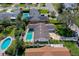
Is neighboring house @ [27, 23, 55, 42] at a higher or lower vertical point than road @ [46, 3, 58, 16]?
lower

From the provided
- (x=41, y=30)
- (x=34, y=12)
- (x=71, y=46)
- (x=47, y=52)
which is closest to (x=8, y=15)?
(x=34, y=12)

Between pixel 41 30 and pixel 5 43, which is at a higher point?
pixel 41 30

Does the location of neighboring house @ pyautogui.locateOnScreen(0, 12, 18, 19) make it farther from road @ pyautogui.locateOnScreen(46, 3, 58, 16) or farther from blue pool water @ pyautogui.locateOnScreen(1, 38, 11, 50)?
road @ pyautogui.locateOnScreen(46, 3, 58, 16)

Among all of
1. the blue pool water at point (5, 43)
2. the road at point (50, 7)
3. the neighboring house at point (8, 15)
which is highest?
the road at point (50, 7)

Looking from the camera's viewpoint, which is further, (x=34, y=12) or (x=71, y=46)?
(x=34, y=12)

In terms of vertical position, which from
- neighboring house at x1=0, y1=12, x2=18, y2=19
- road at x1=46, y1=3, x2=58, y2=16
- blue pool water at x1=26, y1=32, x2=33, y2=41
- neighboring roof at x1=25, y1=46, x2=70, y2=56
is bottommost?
neighboring roof at x1=25, y1=46, x2=70, y2=56

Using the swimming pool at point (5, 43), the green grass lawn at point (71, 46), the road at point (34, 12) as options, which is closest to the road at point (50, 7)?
the road at point (34, 12)

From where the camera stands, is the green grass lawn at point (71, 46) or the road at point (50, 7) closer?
the green grass lawn at point (71, 46)

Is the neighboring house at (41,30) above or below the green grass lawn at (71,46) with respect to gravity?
above

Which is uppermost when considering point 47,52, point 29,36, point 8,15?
point 8,15

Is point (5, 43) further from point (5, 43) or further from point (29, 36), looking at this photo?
point (29, 36)

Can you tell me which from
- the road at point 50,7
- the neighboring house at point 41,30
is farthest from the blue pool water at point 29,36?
the road at point 50,7

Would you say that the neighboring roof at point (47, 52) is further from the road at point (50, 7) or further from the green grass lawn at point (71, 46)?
the road at point (50, 7)

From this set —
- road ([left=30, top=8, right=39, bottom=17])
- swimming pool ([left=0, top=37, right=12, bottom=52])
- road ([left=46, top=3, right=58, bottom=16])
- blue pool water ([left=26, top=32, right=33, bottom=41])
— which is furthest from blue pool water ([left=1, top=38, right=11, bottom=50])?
road ([left=46, top=3, right=58, bottom=16])
